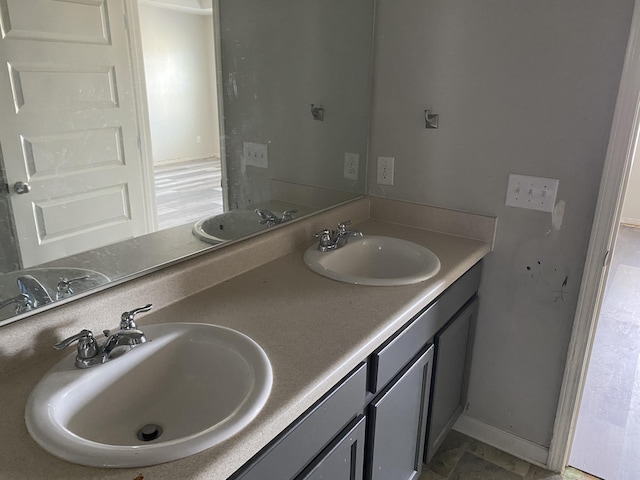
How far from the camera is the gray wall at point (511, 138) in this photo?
155cm

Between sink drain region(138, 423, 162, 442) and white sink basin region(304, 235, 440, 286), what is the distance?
67 centimetres

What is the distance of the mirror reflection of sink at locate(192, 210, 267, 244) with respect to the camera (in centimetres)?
145

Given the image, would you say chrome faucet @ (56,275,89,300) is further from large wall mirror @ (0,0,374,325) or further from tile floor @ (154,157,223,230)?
tile floor @ (154,157,223,230)

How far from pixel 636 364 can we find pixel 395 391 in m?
2.03

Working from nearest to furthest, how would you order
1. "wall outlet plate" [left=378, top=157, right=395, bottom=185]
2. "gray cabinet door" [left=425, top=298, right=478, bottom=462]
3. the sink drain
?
the sink drain → "gray cabinet door" [left=425, top=298, right=478, bottom=462] → "wall outlet plate" [left=378, top=157, right=395, bottom=185]

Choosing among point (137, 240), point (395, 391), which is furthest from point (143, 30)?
point (395, 391)

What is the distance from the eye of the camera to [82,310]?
3.51 feet

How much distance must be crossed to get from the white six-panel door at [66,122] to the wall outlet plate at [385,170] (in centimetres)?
107

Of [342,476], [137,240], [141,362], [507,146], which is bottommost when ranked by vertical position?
[342,476]

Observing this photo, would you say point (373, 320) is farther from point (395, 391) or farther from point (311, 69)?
point (311, 69)

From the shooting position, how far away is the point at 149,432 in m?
1.00

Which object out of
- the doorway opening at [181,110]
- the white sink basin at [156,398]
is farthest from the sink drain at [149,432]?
the doorway opening at [181,110]

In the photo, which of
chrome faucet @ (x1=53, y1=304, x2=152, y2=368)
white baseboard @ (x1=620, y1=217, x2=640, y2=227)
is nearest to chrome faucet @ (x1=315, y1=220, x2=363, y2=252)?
chrome faucet @ (x1=53, y1=304, x2=152, y2=368)

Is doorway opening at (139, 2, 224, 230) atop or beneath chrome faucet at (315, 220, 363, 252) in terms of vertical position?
atop
